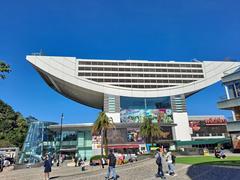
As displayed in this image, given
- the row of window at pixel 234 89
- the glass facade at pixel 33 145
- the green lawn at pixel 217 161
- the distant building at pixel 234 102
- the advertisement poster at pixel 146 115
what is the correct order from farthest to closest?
1. the advertisement poster at pixel 146 115
2. the glass facade at pixel 33 145
3. the row of window at pixel 234 89
4. the distant building at pixel 234 102
5. the green lawn at pixel 217 161

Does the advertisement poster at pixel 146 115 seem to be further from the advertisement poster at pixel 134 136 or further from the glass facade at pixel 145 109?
the advertisement poster at pixel 134 136

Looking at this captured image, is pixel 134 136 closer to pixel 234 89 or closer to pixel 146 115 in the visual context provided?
pixel 146 115

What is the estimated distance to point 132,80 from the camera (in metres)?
76.4

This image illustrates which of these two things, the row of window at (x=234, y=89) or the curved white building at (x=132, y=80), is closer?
the row of window at (x=234, y=89)

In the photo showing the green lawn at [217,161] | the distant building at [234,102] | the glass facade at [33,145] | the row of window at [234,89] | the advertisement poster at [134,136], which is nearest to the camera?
the green lawn at [217,161]

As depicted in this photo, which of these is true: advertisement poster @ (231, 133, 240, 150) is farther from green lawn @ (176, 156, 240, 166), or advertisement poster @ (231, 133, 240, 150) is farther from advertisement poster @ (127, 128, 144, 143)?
advertisement poster @ (127, 128, 144, 143)

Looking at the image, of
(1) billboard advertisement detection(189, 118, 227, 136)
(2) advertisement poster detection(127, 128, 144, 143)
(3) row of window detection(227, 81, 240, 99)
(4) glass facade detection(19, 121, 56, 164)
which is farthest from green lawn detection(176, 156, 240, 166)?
(1) billboard advertisement detection(189, 118, 227, 136)

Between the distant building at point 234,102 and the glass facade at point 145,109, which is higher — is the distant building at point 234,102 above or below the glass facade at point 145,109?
below

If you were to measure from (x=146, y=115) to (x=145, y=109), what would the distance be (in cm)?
272

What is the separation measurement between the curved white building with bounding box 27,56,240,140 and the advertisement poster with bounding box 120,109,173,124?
0.66m

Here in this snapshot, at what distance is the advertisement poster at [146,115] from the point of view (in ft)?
231

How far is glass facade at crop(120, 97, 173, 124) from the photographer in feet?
232

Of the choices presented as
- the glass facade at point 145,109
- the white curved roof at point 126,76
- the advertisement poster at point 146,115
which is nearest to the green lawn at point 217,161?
the advertisement poster at point 146,115

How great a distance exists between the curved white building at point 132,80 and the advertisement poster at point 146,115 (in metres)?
0.66
